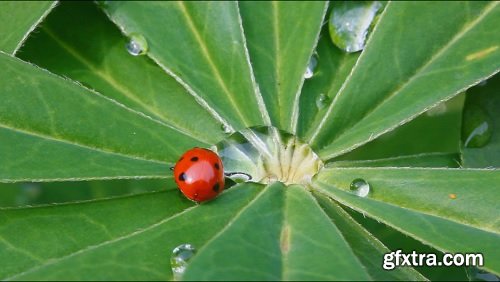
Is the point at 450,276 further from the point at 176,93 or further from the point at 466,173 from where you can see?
the point at 176,93

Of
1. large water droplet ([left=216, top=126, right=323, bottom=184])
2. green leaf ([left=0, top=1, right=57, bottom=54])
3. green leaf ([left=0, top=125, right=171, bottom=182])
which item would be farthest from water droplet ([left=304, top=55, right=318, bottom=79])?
green leaf ([left=0, top=1, right=57, bottom=54])

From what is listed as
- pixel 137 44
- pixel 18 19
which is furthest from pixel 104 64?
pixel 18 19

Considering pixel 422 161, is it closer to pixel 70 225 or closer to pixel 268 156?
pixel 268 156

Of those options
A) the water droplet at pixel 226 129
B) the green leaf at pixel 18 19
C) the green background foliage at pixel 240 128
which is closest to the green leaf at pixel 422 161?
the green background foliage at pixel 240 128

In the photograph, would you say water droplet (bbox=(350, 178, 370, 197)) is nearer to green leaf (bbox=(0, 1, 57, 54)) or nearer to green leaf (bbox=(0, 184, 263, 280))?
green leaf (bbox=(0, 184, 263, 280))

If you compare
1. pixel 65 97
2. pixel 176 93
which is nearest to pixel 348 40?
pixel 176 93
